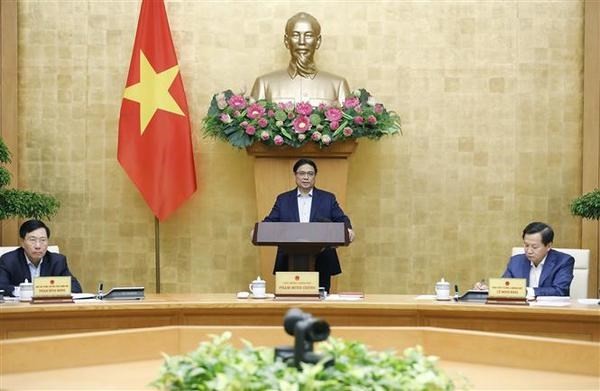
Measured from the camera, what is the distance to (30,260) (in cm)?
582

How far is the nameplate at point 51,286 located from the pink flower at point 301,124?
2.31 metres

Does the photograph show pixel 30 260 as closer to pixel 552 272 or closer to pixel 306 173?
pixel 306 173

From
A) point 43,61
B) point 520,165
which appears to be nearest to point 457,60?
point 520,165

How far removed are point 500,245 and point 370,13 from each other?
2049 millimetres

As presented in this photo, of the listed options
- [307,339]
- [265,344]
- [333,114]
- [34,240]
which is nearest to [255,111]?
[333,114]

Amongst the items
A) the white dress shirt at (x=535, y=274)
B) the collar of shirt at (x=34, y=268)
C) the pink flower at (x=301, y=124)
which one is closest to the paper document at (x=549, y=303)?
the white dress shirt at (x=535, y=274)

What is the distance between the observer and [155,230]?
784 cm

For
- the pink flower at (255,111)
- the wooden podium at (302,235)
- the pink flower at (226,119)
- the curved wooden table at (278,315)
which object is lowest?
the curved wooden table at (278,315)

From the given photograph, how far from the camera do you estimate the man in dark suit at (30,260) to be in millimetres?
5711

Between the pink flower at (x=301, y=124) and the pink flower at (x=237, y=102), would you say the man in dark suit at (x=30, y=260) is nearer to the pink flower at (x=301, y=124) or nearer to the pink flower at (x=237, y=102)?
the pink flower at (x=237, y=102)

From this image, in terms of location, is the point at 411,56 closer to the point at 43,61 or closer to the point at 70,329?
the point at 43,61

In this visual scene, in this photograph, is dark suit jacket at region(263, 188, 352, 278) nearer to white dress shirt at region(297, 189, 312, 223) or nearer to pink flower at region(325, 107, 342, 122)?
white dress shirt at region(297, 189, 312, 223)

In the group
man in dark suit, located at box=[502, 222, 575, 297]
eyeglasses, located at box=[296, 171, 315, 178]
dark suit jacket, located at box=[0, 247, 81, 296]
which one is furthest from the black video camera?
eyeglasses, located at box=[296, 171, 315, 178]

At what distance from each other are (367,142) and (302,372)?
19.8 ft
